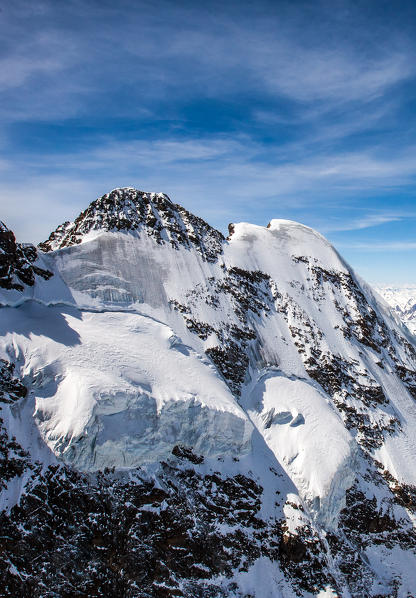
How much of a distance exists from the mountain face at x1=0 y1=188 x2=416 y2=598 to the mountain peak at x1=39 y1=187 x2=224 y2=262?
1.15 feet

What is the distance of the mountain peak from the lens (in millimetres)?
56562

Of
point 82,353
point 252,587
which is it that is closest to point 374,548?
point 252,587

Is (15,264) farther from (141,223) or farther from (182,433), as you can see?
(182,433)

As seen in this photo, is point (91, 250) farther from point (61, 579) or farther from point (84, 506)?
point (61, 579)

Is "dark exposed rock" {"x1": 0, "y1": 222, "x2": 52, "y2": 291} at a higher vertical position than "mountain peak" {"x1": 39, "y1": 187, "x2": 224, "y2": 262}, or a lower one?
lower

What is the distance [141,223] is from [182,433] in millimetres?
35843

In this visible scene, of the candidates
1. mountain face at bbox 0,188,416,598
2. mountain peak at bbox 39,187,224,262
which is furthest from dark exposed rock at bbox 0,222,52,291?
mountain peak at bbox 39,187,224,262

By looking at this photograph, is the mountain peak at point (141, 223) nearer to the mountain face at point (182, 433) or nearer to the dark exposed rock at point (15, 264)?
the mountain face at point (182, 433)

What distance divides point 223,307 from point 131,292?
14722 mm

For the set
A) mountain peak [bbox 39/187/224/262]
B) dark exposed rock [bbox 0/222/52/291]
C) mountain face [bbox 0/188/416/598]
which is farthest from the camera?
mountain peak [bbox 39/187/224/262]

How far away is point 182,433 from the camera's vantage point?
38250 mm

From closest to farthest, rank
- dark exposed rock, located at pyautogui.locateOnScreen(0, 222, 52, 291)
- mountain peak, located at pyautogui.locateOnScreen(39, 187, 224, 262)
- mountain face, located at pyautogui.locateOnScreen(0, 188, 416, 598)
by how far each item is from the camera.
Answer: mountain face, located at pyautogui.locateOnScreen(0, 188, 416, 598)
dark exposed rock, located at pyautogui.locateOnScreen(0, 222, 52, 291)
mountain peak, located at pyautogui.locateOnScreen(39, 187, 224, 262)

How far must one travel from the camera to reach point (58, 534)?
103ft

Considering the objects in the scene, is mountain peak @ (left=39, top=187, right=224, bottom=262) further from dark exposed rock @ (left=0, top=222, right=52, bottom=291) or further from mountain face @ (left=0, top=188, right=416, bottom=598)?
dark exposed rock @ (left=0, top=222, right=52, bottom=291)
